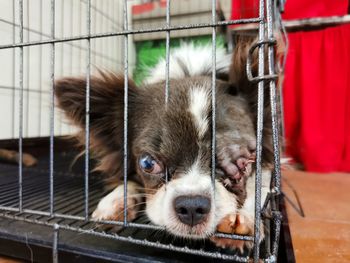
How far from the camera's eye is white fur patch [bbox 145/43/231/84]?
156 cm

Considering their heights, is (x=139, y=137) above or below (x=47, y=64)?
below

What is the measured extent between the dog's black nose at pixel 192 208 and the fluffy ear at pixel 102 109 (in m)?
0.51

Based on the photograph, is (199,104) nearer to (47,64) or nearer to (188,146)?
(188,146)

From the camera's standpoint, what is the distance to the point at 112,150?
1.44 meters

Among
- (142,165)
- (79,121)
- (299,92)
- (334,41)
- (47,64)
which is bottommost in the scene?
(142,165)

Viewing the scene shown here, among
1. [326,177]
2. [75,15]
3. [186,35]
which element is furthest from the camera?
[186,35]

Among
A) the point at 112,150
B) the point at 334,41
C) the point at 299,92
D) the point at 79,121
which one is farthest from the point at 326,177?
the point at 79,121

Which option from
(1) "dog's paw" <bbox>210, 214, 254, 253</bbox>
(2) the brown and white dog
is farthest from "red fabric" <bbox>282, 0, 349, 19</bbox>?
(1) "dog's paw" <bbox>210, 214, 254, 253</bbox>

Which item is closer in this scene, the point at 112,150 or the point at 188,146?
the point at 188,146

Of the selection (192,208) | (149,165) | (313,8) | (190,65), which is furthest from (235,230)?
(313,8)

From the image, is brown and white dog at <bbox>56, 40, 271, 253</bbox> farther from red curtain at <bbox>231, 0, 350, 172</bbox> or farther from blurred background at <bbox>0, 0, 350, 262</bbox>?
red curtain at <bbox>231, 0, 350, 172</bbox>

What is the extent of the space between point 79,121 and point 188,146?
0.54 metres

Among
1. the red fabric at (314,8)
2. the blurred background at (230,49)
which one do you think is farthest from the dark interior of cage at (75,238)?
the red fabric at (314,8)

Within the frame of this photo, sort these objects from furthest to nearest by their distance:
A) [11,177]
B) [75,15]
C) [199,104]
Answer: [75,15] → [11,177] → [199,104]
